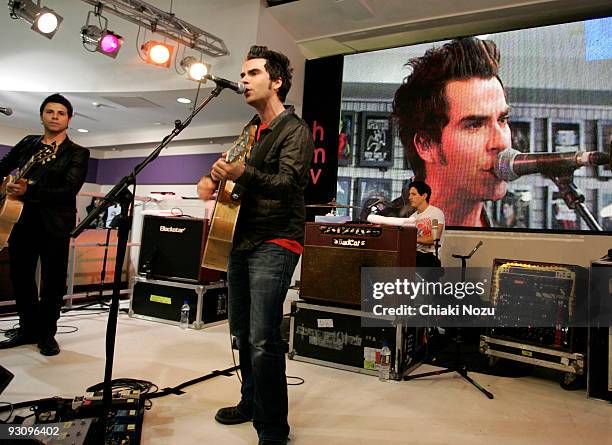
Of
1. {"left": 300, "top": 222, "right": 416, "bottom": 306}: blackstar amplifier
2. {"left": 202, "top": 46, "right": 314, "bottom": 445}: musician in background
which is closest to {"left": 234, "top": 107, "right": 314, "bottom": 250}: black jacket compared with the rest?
{"left": 202, "top": 46, "right": 314, "bottom": 445}: musician in background

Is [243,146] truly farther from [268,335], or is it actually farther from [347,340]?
[347,340]

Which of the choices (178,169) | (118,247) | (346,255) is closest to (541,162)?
(346,255)

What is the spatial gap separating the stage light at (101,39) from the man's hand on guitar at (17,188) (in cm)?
216

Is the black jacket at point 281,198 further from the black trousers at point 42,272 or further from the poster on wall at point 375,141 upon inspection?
the poster on wall at point 375,141

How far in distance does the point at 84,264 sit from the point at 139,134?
119 inches

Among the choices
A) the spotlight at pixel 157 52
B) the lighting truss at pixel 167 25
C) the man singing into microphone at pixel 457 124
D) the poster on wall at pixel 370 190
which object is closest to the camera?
the lighting truss at pixel 167 25

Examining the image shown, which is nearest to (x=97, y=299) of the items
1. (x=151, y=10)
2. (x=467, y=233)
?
(x=151, y=10)

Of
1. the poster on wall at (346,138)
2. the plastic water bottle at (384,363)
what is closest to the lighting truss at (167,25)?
the poster on wall at (346,138)

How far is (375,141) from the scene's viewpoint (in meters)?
4.77

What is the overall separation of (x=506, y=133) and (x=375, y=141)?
1.34m

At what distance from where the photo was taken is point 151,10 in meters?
4.00

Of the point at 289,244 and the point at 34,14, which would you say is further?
the point at 34,14

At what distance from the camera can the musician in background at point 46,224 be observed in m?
2.67

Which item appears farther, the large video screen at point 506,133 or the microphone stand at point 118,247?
the large video screen at point 506,133
